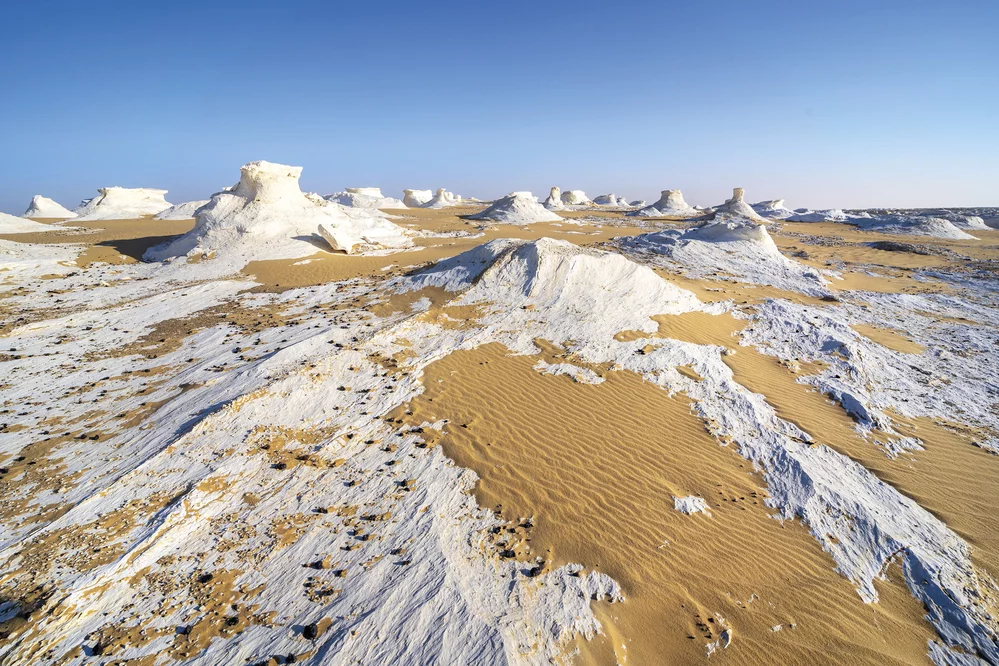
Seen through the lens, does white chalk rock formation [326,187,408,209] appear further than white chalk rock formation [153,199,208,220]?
Answer: Yes

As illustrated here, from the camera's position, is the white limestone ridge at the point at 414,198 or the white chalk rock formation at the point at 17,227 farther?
the white limestone ridge at the point at 414,198

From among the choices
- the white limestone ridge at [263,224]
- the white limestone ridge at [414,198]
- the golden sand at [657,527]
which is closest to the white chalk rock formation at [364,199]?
the white limestone ridge at [414,198]

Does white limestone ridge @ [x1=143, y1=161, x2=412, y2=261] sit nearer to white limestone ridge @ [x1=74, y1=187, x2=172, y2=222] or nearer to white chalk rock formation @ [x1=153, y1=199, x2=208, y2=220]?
white chalk rock formation @ [x1=153, y1=199, x2=208, y2=220]

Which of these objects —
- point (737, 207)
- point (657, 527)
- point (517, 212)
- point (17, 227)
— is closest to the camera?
point (657, 527)

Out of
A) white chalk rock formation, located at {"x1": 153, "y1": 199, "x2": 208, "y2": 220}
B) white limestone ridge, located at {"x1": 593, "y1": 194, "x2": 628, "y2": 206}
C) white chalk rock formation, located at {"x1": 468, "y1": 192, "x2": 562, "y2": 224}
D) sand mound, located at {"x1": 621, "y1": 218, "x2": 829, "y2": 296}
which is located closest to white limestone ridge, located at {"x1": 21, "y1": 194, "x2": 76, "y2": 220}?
white chalk rock formation, located at {"x1": 153, "y1": 199, "x2": 208, "y2": 220}

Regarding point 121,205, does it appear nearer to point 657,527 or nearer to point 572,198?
point 657,527

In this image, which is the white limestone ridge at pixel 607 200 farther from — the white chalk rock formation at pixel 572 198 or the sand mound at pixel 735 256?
the sand mound at pixel 735 256

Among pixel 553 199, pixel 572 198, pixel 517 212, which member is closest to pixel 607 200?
pixel 572 198
